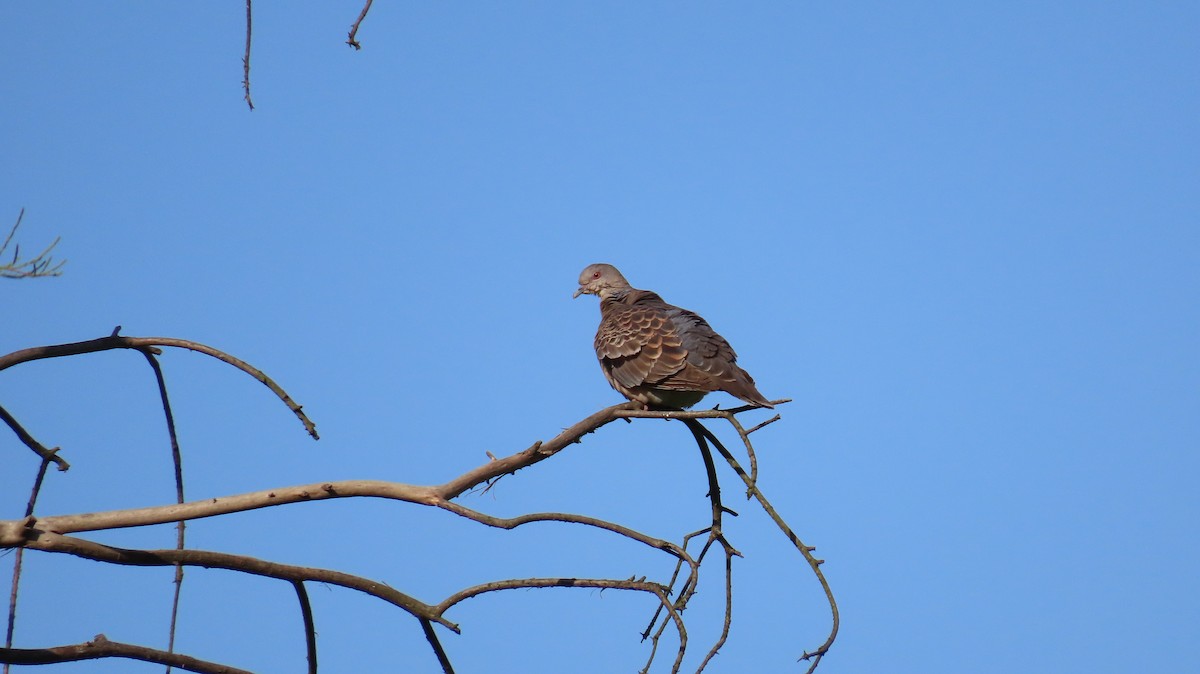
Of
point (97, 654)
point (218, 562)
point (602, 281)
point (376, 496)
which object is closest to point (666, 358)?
point (602, 281)

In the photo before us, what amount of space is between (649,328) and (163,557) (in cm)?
367

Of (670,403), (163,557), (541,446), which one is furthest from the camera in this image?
(670,403)

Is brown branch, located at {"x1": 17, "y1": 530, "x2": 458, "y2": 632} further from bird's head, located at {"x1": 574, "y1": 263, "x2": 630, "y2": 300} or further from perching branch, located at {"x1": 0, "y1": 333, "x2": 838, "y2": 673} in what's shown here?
bird's head, located at {"x1": 574, "y1": 263, "x2": 630, "y2": 300}

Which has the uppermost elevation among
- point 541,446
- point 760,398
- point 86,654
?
point 760,398

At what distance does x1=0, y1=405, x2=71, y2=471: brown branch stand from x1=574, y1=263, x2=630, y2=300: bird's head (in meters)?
4.60

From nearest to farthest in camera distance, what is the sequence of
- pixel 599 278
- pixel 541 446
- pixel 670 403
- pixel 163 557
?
pixel 163 557
pixel 541 446
pixel 670 403
pixel 599 278

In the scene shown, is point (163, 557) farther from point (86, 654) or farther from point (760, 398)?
point (760, 398)

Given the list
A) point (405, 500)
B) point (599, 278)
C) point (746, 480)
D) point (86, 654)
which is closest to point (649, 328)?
point (599, 278)

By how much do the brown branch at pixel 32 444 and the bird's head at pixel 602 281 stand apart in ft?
15.1

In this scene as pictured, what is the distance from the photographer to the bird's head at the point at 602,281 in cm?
886

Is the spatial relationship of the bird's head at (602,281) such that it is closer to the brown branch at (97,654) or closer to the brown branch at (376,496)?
the brown branch at (376,496)

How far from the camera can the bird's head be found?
29.1 ft

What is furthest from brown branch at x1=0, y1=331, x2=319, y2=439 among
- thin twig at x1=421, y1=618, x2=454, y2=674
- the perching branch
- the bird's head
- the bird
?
the bird's head

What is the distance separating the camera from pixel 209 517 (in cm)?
432
